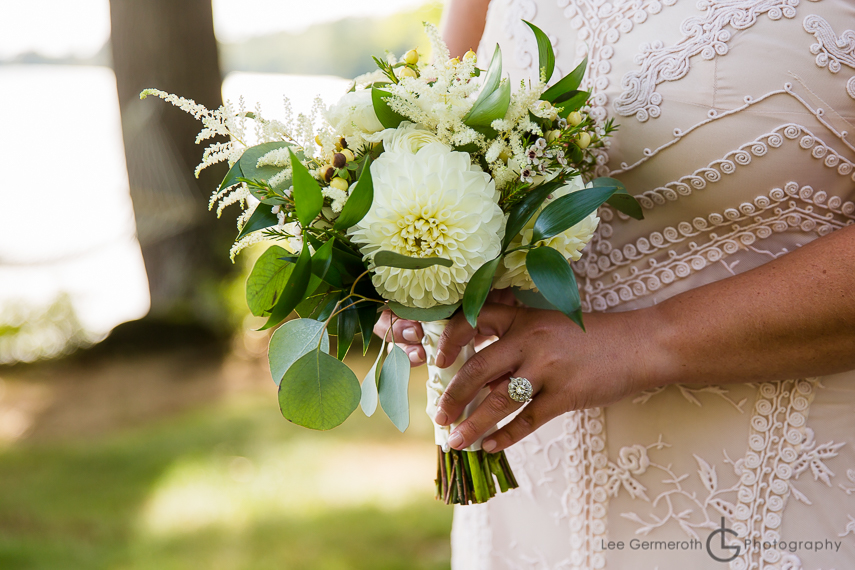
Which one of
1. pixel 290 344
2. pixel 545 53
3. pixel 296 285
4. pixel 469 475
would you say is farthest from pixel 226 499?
pixel 545 53

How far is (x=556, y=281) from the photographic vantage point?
0.93 metres

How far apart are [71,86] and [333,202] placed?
842 cm

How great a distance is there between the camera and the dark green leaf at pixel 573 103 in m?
1.14

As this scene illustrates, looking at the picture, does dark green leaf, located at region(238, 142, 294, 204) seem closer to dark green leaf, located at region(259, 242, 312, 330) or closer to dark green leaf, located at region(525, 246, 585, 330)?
dark green leaf, located at region(259, 242, 312, 330)

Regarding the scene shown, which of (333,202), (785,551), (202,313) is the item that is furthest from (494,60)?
(202,313)

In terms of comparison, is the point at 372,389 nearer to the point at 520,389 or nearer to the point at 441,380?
the point at 441,380

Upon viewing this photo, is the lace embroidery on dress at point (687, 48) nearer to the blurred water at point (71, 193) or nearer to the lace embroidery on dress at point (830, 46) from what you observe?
the lace embroidery on dress at point (830, 46)

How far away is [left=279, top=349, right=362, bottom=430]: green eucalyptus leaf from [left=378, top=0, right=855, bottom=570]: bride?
218 millimetres

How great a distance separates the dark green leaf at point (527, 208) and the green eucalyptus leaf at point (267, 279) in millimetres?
373

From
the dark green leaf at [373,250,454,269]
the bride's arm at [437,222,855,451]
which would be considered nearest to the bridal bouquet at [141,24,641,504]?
the dark green leaf at [373,250,454,269]

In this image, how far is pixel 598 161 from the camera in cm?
137

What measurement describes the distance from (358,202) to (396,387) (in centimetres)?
35

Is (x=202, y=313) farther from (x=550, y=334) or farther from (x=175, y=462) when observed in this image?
(x=550, y=334)

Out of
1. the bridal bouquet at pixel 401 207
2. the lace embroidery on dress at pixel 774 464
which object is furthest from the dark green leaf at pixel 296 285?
the lace embroidery on dress at pixel 774 464
